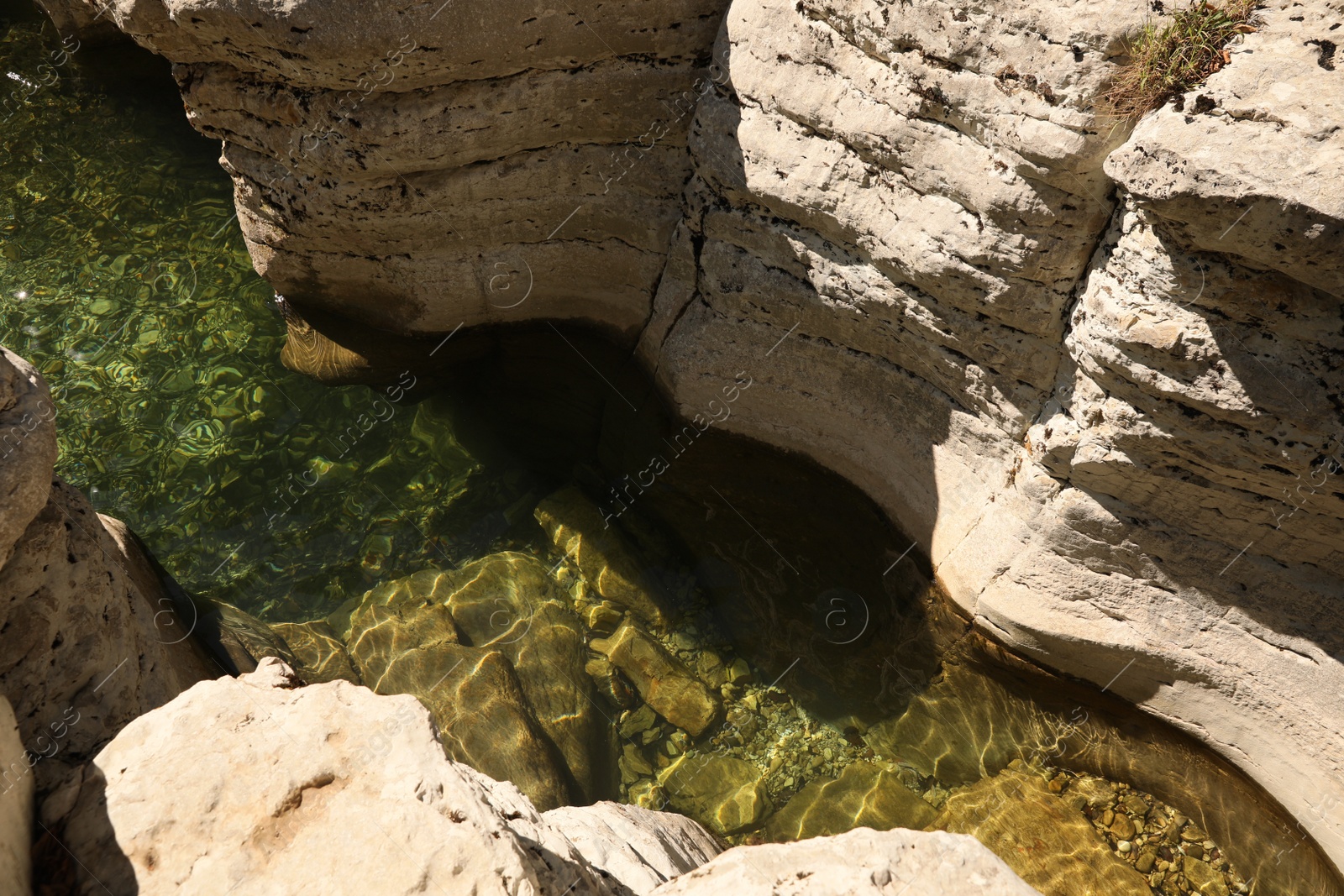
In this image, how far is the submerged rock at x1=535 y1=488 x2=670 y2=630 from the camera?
571cm

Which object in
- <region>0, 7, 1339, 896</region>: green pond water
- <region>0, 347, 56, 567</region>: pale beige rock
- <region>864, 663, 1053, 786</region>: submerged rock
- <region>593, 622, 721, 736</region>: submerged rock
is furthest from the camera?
<region>593, 622, 721, 736</region>: submerged rock

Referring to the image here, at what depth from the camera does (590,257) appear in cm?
549

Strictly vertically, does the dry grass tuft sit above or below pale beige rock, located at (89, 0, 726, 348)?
above

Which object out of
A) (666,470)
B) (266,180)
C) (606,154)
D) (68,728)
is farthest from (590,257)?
(68,728)

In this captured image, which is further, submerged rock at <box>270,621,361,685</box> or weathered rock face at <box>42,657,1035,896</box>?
submerged rock at <box>270,621,361,685</box>

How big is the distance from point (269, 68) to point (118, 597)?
2.71m

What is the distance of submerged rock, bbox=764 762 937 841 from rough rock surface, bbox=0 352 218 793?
3.35m

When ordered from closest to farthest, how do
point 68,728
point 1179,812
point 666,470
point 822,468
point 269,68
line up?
point 68,728, point 269,68, point 1179,812, point 822,468, point 666,470

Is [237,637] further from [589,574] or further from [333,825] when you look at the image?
[333,825]

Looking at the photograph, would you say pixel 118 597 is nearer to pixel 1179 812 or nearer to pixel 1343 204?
pixel 1343 204

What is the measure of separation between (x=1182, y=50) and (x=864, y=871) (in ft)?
9.91

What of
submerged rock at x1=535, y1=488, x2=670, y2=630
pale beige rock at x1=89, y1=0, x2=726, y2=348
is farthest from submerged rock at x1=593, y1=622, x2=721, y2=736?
pale beige rock at x1=89, y1=0, x2=726, y2=348

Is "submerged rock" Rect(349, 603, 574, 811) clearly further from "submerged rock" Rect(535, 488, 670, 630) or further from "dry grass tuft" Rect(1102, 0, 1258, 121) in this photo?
"dry grass tuft" Rect(1102, 0, 1258, 121)

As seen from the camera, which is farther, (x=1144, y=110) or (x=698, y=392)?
(x=698, y=392)
